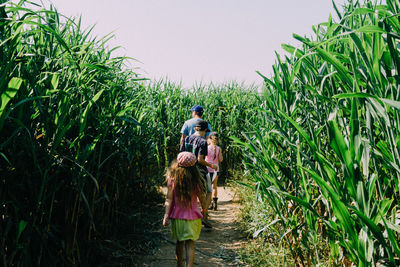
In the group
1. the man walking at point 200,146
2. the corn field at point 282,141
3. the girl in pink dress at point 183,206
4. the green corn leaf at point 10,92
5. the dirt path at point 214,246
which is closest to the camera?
the corn field at point 282,141

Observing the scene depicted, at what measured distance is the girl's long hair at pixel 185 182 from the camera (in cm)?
340

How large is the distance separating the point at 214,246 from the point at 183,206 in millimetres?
1696

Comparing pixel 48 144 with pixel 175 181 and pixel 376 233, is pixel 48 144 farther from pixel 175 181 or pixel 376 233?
pixel 376 233

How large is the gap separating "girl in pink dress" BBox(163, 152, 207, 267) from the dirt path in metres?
0.40

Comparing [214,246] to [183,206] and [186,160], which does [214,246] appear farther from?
[186,160]

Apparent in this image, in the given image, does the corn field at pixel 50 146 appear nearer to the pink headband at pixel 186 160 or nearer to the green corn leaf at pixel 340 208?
the pink headband at pixel 186 160

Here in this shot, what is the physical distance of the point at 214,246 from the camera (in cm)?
481

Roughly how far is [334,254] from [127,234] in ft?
8.14

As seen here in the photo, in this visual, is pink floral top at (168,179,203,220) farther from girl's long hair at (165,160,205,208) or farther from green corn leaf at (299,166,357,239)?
green corn leaf at (299,166,357,239)

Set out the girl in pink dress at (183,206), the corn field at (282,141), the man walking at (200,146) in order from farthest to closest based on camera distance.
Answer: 1. the man walking at (200,146)
2. the girl in pink dress at (183,206)
3. the corn field at (282,141)

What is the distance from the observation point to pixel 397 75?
138 centimetres

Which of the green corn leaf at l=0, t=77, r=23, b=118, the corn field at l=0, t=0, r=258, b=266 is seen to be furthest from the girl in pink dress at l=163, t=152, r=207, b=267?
the green corn leaf at l=0, t=77, r=23, b=118

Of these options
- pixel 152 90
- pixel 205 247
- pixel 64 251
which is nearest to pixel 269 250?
pixel 205 247

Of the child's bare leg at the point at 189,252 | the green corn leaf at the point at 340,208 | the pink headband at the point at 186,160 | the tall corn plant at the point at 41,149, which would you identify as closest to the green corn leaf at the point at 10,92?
the tall corn plant at the point at 41,149
